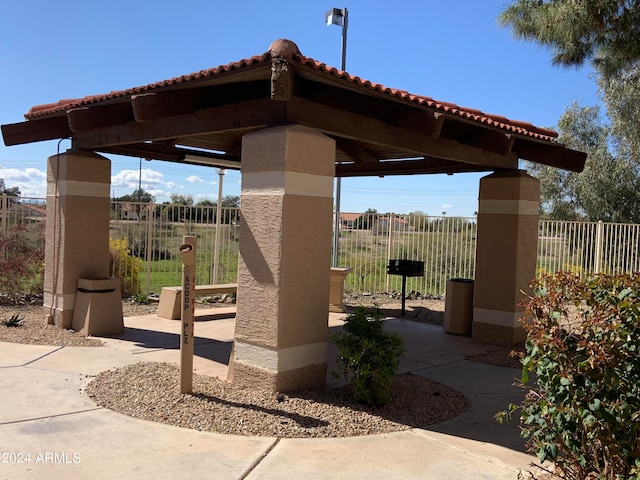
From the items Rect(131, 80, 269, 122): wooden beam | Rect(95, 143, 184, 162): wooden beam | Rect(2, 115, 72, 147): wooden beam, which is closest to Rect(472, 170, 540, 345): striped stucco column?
Rect(131, 80, 269, 122): wooden beam

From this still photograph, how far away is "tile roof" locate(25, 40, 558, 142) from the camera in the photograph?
5156 millimetres

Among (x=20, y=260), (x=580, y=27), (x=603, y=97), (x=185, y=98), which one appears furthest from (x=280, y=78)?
(x=603, y=97)

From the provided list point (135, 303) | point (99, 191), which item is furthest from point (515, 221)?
point (135, 303)

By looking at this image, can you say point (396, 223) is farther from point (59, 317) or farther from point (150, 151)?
point (59, 317)

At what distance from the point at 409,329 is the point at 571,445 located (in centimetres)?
728

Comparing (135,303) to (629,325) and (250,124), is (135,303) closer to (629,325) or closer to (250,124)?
(250,124)

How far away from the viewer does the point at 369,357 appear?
5.45m

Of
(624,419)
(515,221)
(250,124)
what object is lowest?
(624,419)

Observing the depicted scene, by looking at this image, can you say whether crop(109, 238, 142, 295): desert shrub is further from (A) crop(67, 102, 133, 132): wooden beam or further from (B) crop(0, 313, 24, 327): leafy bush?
(A) crop(67, 102, 133, 132): wooden beam

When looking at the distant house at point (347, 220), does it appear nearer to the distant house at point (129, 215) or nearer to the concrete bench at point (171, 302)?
the distant house at point (129, 215)

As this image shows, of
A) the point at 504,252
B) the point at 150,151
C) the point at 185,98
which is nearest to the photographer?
the point at 185,98

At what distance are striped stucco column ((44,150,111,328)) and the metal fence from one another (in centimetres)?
350

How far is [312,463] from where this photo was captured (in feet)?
13.6

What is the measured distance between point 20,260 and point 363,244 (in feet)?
27.9
